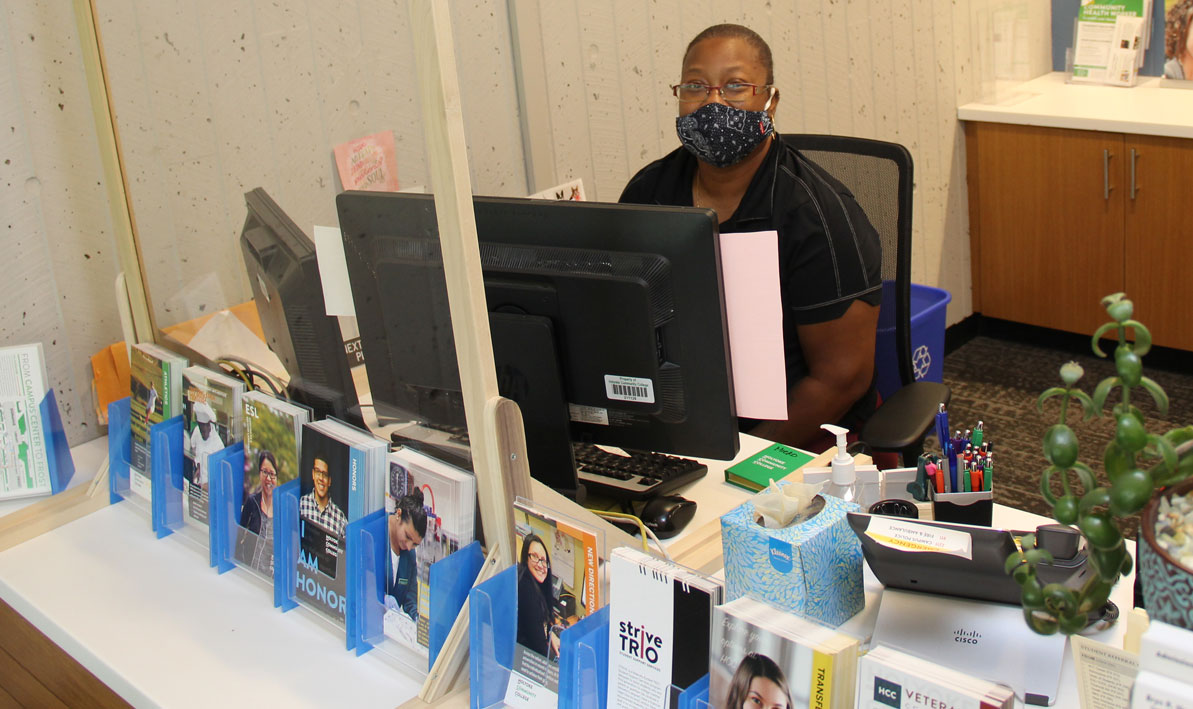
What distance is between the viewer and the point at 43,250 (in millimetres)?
2051

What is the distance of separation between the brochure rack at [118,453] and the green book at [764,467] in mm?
1053

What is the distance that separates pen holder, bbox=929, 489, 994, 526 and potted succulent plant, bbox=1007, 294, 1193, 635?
54cm

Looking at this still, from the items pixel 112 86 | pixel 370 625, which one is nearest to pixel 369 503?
pixel 370 625

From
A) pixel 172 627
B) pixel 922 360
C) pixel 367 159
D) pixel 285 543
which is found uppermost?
pixel 367 159

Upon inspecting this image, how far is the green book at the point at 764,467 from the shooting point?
1.78 meters

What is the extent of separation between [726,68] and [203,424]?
4.12 feet

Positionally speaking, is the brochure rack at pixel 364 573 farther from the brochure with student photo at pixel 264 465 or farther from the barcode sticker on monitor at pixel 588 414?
the barcode sticker on monitor at pixel 588 414

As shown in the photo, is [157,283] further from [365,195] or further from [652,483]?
[652,483]

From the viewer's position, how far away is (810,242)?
2.23 meters

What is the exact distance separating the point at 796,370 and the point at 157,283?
1.25 m

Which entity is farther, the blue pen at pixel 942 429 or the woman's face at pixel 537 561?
the blue pen at pixel 942 429

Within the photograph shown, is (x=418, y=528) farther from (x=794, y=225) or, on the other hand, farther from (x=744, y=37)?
(x=744, y=37)

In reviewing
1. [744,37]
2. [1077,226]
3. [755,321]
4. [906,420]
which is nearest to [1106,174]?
[1077,226]

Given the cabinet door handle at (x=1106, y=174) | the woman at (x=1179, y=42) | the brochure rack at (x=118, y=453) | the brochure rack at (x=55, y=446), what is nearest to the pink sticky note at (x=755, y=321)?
the brochure rack at (x=118, y=453)
